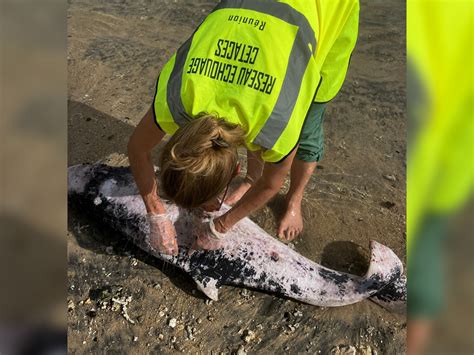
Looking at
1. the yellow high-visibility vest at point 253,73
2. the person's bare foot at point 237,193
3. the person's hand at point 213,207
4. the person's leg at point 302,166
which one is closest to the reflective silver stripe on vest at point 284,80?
the yellow high-visibility vest at point 253,73

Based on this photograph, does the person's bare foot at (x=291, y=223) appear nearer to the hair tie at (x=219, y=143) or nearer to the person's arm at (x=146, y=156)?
the person's arm at (x=146, y=156)

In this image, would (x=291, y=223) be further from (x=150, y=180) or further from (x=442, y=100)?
(x=442, y=100)

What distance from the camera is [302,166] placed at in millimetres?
2799

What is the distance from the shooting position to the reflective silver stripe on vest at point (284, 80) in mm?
1755

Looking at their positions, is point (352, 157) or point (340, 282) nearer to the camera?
point (340, 282)

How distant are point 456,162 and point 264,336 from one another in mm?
2130

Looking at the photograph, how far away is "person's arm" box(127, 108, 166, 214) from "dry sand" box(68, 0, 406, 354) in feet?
1.62

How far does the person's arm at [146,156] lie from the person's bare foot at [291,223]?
858mm

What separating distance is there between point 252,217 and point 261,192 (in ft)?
3.12

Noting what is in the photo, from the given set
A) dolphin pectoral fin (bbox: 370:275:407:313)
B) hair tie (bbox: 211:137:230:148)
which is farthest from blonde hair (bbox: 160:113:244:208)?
dolphin pectoral fin (bbox: 370:275:407:313)

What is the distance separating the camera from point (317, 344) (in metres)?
2.61

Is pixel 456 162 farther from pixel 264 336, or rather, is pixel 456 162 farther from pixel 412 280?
pixel 264 336

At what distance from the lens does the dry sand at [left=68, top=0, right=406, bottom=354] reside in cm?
264

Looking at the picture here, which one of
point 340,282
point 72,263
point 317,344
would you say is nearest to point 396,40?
point 340,282
